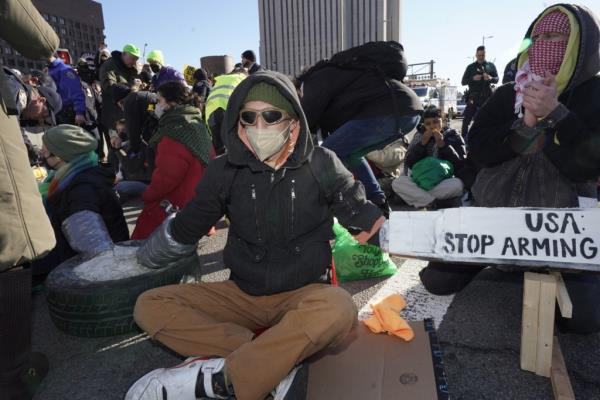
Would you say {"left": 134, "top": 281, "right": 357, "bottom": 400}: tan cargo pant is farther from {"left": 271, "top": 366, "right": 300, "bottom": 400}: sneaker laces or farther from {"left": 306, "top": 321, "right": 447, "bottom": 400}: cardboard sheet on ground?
{"left": 306, "top": 321, "right": 447, "bottom": 400}: cardboard sheet on ground

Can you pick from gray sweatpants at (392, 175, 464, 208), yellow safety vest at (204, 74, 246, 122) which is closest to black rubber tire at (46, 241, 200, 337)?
yellow safety vest at (204, 74, 246, 122)

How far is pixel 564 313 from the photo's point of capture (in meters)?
1.79

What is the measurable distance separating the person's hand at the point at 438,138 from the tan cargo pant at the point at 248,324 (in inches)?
147

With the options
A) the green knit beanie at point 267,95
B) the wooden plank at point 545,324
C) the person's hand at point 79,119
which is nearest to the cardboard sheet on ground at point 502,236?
the wooden plank at point 545,324

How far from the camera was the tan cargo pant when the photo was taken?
159 centimetres

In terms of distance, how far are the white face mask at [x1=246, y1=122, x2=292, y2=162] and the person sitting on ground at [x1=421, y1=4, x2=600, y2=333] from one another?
1254mm

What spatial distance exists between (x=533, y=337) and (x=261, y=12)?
103905mm

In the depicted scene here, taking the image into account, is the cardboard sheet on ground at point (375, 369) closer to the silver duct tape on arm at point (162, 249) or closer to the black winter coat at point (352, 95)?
the silver duct tape on arm at point (162, 249)

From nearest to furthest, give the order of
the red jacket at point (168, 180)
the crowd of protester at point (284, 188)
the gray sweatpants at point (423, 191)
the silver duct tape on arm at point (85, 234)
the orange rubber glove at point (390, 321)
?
the crowd of protester at point (284, 188), the orange rubber glove at point (390, 321), the silver duct tape on arm at point (85, 234), the red jacket at point (168, 180), the gray sweatpants at point (423, 191)

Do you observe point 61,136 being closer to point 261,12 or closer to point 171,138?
point 171,138

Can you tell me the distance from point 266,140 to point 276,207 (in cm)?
32

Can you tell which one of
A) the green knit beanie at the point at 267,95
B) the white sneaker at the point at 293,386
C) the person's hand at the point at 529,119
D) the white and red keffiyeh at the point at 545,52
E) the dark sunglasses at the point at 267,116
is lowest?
the white sneaker at the point at 293,386

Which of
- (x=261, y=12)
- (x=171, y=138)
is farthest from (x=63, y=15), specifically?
(x=171, y=138)

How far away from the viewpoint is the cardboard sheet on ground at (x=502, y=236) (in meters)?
1.76
